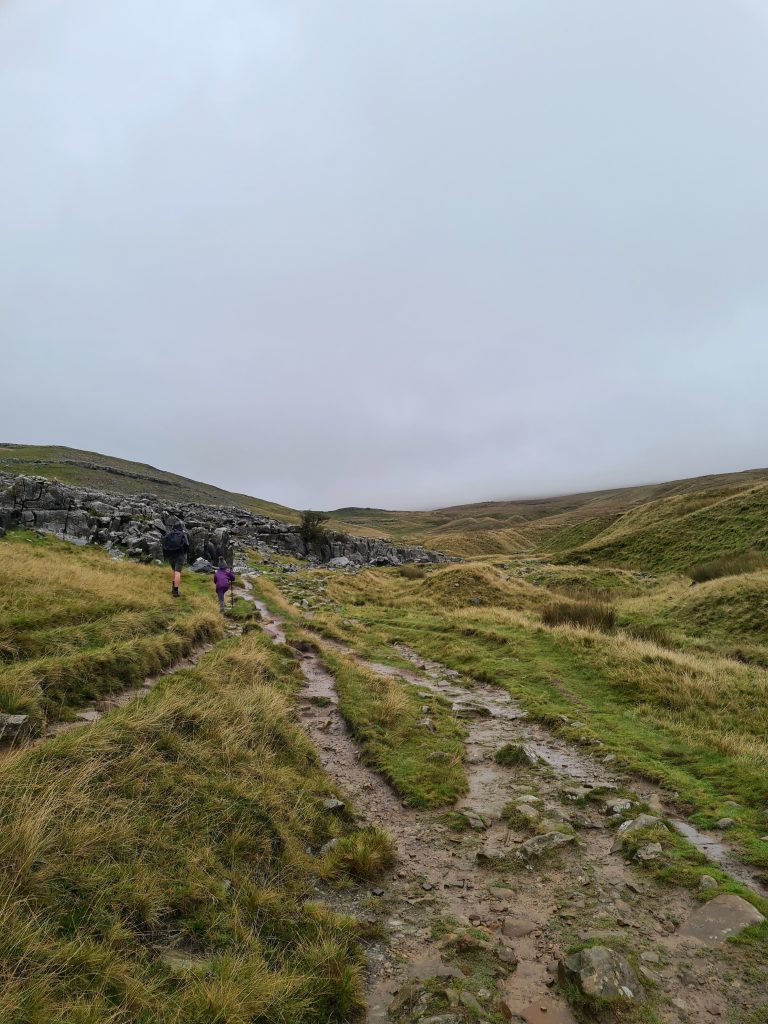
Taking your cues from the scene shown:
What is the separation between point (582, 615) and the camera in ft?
88.1

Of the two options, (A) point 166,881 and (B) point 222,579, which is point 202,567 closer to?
(B) point 222,579

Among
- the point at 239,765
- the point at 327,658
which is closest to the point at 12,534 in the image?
the point at 327,658

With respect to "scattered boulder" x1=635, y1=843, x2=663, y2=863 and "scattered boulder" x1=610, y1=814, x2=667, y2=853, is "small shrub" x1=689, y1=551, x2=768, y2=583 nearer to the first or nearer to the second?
"scattered boulder" x1=610, y1=814, x2=667, y2=853

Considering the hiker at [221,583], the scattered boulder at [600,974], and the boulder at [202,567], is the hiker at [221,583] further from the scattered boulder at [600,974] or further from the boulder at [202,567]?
the scattered boulder at [600,974]

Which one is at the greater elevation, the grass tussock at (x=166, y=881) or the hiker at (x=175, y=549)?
the hiker at (x=175, y=549)

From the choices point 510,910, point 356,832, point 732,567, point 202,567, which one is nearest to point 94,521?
point 202,567

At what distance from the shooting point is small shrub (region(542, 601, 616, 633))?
2545 cm

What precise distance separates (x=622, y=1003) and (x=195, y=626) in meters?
14.3

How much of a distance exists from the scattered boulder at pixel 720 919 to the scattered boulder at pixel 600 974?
119 centimetres

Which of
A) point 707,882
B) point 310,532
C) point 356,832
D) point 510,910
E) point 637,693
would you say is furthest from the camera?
point 310,532

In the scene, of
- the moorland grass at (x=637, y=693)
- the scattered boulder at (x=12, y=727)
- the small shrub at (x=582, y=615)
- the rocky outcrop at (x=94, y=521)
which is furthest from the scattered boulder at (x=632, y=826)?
the rocky outcrop at (x=94, y=521)

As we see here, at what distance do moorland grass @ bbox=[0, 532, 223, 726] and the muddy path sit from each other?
17.1ft

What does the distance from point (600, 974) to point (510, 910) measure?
4.94ft

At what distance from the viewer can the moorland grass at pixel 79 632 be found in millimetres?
9172
